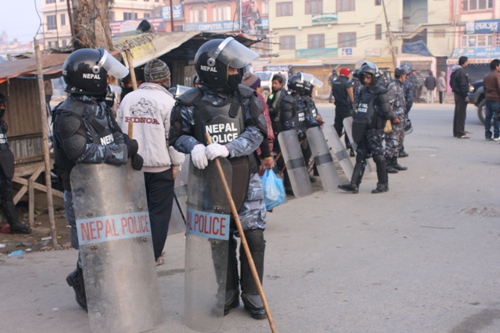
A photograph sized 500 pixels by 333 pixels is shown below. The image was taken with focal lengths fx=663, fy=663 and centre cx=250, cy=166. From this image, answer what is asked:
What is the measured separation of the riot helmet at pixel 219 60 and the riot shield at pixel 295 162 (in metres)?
4.89

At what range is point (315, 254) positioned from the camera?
21.0 feet

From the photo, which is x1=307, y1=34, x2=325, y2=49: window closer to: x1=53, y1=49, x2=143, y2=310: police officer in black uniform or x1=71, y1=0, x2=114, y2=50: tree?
x1=71, y1=0, x2=114, y2=50: tree

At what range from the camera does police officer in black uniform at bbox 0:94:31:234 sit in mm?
7535

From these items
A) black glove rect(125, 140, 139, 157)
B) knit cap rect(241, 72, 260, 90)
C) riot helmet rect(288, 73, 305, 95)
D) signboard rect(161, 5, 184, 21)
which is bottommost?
black glove rect(125, 140, 139, 157)

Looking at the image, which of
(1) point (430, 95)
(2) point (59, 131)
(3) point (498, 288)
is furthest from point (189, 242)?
(1) point (430, 95)

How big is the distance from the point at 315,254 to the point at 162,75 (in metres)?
2.24

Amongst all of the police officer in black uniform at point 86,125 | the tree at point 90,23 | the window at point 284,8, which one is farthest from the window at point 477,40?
the police officer in black uniform at point 86,125

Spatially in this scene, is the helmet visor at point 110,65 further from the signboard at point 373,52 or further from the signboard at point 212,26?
the signboard at point 212,26

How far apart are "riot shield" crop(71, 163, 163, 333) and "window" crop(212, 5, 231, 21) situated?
257 ft

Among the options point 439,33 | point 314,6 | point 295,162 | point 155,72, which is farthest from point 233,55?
point 314,6

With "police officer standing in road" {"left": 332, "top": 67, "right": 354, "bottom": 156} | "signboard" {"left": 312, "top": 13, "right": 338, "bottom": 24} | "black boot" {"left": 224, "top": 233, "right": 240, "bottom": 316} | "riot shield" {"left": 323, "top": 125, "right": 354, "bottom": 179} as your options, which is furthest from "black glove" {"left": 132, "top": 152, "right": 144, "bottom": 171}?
"signboard" {"left": 312, "top": 13, "right": 338, "bottom": 24}

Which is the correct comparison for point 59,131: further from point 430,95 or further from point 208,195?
point 430,95

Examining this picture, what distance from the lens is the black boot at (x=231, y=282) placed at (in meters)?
4.75

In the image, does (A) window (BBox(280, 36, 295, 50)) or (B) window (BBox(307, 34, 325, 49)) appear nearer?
(B) window (BBox(307, 34, 325, 49))
